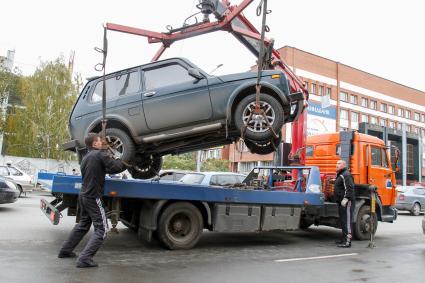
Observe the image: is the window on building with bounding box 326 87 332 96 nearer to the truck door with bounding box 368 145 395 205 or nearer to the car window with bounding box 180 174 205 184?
the truck door with bounding box 368 145 395 205

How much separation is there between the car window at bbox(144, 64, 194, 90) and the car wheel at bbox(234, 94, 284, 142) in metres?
1.13

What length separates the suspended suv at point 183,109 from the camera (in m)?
6.75

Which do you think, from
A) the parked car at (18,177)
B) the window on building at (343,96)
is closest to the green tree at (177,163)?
the window on building at (343,96)

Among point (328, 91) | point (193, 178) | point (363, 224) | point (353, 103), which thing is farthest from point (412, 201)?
point (353, 103)

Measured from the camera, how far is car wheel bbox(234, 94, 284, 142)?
6.66 metres

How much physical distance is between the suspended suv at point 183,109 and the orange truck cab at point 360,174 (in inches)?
117

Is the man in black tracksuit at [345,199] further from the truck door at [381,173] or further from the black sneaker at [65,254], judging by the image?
the black sneaker at [65,254]

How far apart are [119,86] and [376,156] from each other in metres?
6.35

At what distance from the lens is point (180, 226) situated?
719 centimetres

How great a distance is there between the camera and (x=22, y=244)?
695 centimetres

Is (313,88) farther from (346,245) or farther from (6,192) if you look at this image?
(346,245)

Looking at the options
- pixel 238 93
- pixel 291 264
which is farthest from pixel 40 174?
pixel 291 264

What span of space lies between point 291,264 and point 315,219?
317cm

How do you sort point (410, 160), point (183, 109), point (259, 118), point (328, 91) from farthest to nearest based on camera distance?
point (328, 91) < point (410, 160) < point (183, 109) < point (259, 118)
